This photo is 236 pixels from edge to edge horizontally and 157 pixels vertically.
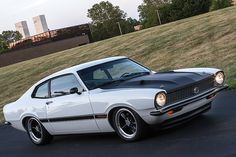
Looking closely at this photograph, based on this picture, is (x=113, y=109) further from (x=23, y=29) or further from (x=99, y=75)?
(x=23, y=29)

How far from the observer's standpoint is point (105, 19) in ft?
352

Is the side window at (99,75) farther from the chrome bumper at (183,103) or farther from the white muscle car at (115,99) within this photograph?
the chrome bumper at (183,103)

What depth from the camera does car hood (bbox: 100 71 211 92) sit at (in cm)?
736

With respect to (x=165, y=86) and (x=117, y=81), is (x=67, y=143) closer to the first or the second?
(x=117, y=81)

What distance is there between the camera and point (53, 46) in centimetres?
6356

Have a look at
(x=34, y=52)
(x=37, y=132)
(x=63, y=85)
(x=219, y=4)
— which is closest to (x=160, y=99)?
(x=63, y=85)

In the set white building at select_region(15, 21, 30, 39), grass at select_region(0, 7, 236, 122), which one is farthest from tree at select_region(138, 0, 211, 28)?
white building at select_region(15, 21, 30, 39)

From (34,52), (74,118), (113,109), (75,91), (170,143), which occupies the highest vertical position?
(75,91)

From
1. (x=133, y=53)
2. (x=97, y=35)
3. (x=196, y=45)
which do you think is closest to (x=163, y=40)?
(x=133, y=53)

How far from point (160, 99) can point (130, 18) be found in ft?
343

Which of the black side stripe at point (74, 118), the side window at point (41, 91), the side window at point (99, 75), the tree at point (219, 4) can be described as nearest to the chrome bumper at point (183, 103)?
the black side stripe at point (74, 118)

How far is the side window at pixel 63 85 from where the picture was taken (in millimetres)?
8502

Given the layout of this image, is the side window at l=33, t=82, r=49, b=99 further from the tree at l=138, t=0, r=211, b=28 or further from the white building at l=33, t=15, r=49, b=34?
the white building at l=33, t=15, r=49, b=34

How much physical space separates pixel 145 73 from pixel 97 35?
3672 inches
